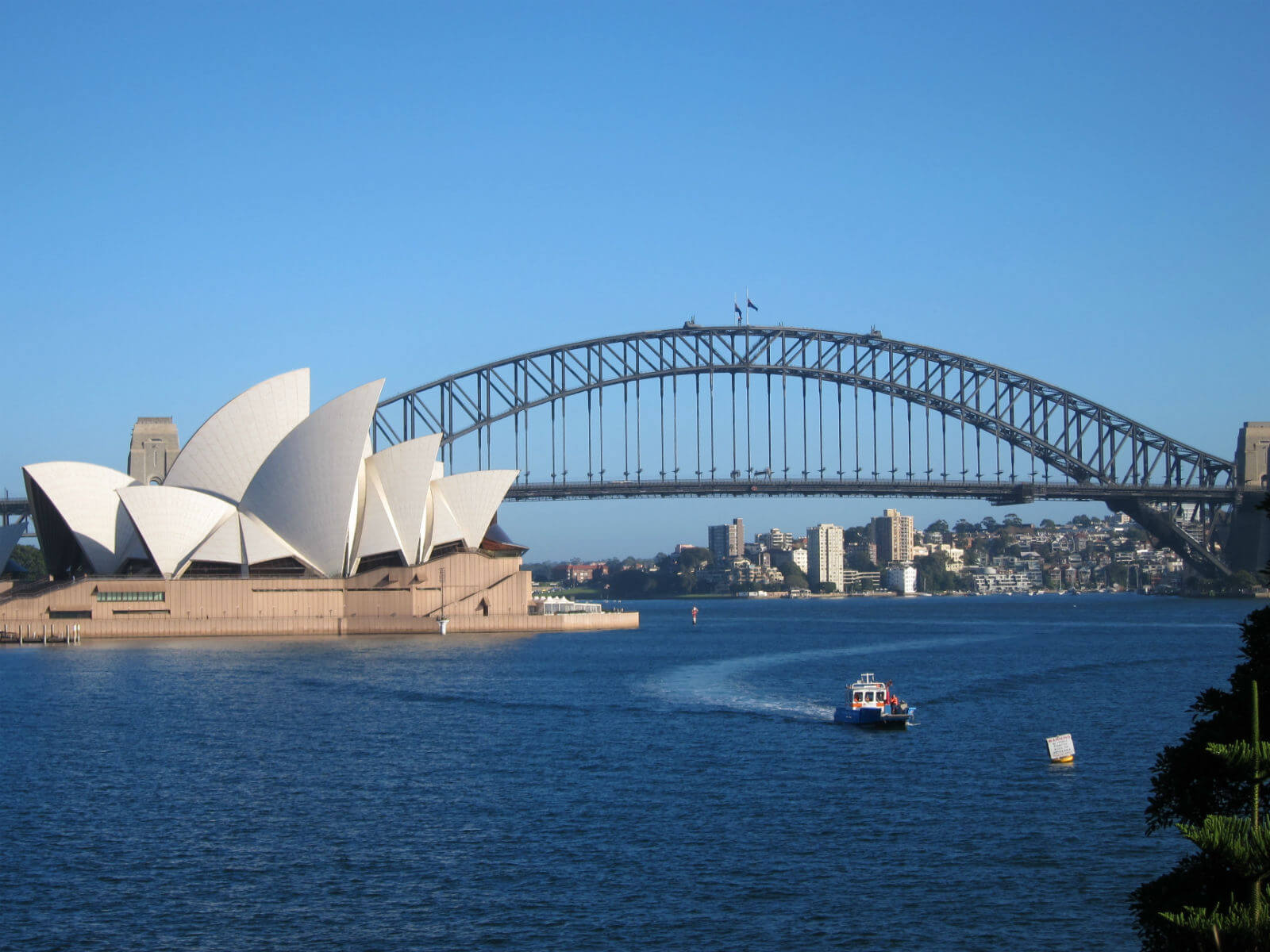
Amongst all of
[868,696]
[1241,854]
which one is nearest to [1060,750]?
[868,696]

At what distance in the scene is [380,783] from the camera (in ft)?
65.3

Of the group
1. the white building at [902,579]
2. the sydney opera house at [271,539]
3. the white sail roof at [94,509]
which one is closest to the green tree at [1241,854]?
the sydney opera house at [271,539]

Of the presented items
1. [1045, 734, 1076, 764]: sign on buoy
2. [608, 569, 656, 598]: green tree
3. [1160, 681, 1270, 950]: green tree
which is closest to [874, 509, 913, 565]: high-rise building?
[608, 569, 656, 598]: green tree

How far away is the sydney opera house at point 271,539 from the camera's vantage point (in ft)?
167

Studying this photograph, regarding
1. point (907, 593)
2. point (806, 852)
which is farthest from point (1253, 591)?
point (907, 593)

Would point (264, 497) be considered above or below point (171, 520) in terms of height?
above

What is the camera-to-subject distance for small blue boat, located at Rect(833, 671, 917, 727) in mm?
25547

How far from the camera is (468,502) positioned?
56.5 m

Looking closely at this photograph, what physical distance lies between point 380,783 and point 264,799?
72.8 inches

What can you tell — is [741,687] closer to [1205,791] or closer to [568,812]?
[568,812]

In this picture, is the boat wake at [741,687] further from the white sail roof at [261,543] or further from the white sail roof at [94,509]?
the white sail roof at [94,509]

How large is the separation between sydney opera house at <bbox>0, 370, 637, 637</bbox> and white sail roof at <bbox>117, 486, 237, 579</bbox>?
5cm

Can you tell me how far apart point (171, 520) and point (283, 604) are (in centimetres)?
519

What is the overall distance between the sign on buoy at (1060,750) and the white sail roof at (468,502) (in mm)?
36739
